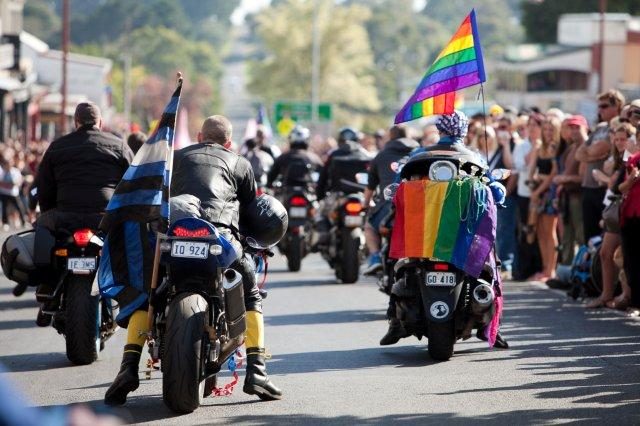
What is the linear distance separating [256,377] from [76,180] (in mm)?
3280

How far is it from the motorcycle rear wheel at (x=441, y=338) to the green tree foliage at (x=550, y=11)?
8891 centimetres

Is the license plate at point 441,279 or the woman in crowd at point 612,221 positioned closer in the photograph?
the license plate at point 441,279

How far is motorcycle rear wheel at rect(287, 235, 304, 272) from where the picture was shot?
2077cm

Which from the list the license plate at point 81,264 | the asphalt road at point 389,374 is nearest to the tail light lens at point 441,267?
the asphalt road at point 389,374

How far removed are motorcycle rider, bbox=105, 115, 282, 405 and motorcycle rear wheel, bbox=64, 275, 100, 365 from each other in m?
1.88

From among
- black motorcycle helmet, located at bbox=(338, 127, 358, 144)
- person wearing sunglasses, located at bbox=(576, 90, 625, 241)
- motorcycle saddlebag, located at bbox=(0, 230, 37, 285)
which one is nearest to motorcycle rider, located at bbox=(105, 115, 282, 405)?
motorcycle saddlebag, located at bbox=(0, 230, 37, 285)

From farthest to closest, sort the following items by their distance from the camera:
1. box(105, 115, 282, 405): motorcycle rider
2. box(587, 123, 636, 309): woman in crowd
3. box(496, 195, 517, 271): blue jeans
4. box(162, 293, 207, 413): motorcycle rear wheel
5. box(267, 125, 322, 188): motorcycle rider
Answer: box(267, 125, 322, 188): motorcycle rider < box(496, 195, 517, 271): blue jeans < box(587, 123, 636, 309): woman in crowd < box(105, 115, 282, 405): motorcycle rider < box(162, 293, 207, 413): motorcycle rear wheel

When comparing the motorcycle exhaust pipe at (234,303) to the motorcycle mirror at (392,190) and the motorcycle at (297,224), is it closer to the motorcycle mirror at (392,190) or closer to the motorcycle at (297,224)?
the motorcycle mirror at (392,190)

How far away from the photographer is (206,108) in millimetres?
153750

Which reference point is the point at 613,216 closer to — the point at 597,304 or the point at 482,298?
the point at 597,304

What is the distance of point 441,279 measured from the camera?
11.3 metres

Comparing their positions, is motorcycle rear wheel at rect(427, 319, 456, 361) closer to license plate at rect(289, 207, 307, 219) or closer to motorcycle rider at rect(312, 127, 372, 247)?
motorcycle rider at rect(312, 127, 372, 247)

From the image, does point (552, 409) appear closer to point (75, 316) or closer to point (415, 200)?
point (415, 200)

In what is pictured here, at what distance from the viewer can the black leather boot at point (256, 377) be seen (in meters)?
9.34
